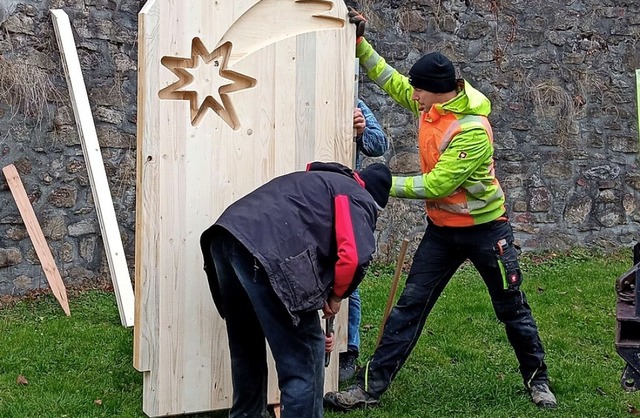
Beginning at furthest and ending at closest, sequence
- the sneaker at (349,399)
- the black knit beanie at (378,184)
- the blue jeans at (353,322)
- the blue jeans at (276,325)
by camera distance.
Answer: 1. the blue jeans at (353,322)
2. the sneaker at (349,399)
3. the black knit beanie at (378,184)
4. the blue jeans at (276,325)

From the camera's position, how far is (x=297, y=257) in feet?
11.6

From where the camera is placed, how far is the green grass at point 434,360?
15.4 feet

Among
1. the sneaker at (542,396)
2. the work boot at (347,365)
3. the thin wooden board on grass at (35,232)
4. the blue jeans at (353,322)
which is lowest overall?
the sneaker at (542,396)

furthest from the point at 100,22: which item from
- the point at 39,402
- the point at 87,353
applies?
the point at 39,402

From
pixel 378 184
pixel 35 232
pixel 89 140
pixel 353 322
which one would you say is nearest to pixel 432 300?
pixel 353 322

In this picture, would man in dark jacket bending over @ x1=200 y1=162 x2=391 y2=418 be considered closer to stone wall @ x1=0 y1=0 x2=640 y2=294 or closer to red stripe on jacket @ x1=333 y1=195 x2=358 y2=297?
red stripe on jacket @ x1=333 y1=195 x2=358 y2=297

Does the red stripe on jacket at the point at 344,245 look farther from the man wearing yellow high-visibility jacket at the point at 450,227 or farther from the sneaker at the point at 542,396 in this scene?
the sneaker at the point at 542,396

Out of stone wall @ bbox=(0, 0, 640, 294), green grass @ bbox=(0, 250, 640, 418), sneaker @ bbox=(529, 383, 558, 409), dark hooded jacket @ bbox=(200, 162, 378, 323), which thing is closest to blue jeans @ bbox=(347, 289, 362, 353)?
green grass @ bbox=(0, 250, 640, 418)

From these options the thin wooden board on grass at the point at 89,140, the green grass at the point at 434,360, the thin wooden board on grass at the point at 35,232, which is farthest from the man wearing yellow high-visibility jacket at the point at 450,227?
the thin wooden board on grass at the point at 35,232

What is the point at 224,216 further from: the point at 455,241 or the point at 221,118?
the point at 455,241

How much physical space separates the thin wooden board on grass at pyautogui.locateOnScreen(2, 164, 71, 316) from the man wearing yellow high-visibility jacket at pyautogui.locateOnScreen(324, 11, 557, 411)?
2645mm

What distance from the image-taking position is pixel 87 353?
5.31 metres

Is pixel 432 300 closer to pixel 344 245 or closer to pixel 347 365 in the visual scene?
pixel 347 365

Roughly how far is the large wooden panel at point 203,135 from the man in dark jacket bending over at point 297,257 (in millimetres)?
405
